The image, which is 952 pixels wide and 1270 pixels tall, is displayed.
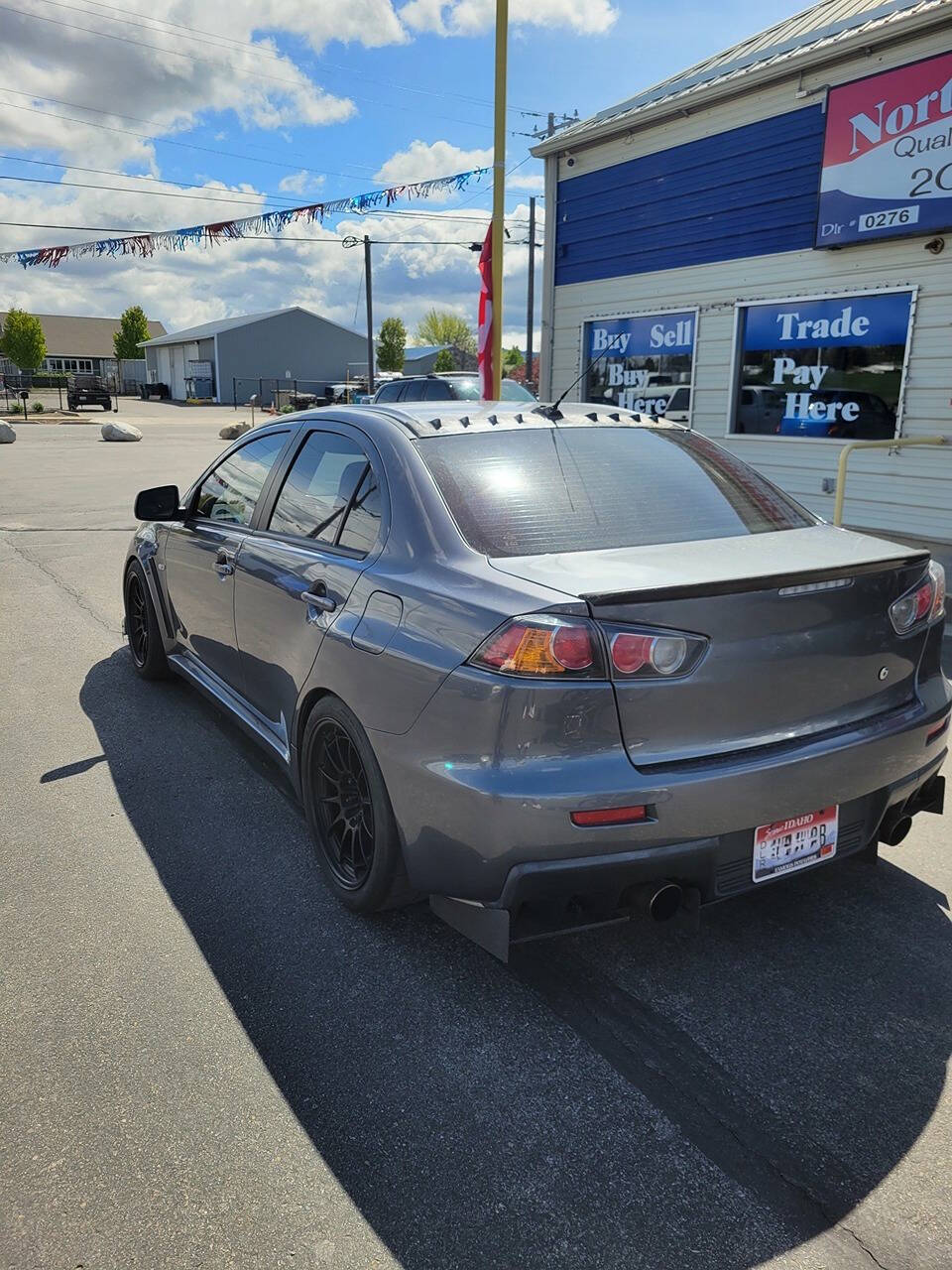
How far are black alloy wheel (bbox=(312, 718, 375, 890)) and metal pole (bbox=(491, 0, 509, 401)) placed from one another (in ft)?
25.3

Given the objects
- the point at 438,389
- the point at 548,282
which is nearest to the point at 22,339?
the point at 438,389

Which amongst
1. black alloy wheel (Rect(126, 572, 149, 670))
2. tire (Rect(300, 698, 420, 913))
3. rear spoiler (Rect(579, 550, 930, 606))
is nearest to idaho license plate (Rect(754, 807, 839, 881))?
rear spoiler (Rect(579, 550, 930, 606))

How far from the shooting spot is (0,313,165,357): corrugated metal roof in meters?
87.1

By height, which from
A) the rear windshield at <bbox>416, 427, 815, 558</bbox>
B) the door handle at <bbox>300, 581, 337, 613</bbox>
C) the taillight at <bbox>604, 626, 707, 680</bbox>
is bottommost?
the door handle at <bbox>300, 581, 337, 613</bbox>

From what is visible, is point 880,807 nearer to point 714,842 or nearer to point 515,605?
point 714,842

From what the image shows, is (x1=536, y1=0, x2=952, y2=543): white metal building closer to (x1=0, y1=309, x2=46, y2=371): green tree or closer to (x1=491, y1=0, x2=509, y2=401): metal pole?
(x1=491, y1=0, x2=509, y2=401): metal pole

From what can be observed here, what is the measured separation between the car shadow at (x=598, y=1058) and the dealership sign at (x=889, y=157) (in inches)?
294

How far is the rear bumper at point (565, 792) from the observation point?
236 cm

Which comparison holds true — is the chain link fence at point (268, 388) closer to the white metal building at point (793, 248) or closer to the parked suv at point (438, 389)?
the parked suv at point (438, 389)

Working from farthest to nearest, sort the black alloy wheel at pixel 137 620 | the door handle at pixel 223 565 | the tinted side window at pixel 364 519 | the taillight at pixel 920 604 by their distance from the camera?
1. the black alloy wheel at pixel 137 620
2. the door handle at pixel 223 565
3. the tinted side window at pixel 364 519
4. the taillight at pixel 920 604

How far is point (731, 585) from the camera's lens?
246 centimetres

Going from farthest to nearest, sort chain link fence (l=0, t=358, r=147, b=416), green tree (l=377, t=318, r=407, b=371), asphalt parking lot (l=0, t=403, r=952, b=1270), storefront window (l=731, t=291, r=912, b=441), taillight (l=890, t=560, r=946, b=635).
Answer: green tree (l=377, t=318, r=407, b=371), chain link fence (l=0, t=358, r=147, b=416), storefront window (l=731, t=291, r=912, b=441), taillight (l=890, t=560, r=946, b=635), asphalt parking lot (l=0, t=403, r=952, b=1270)

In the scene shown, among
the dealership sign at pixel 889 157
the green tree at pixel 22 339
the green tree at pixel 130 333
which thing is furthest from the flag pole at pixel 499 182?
the green tree at pixel 130 333

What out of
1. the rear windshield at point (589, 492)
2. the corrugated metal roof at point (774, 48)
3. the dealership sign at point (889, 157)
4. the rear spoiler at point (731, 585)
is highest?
the corrugated metal roof at point (774, 48)
